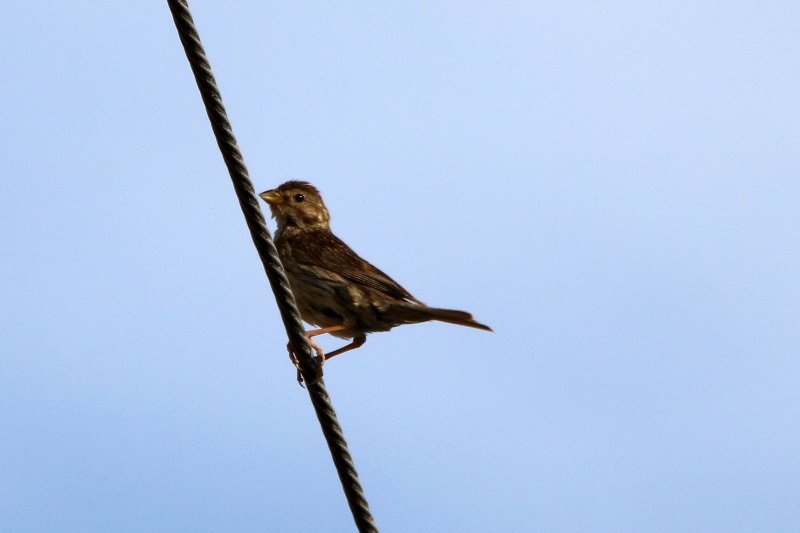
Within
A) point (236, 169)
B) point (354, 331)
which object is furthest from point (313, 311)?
point (236, 169)

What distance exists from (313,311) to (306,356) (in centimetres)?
263

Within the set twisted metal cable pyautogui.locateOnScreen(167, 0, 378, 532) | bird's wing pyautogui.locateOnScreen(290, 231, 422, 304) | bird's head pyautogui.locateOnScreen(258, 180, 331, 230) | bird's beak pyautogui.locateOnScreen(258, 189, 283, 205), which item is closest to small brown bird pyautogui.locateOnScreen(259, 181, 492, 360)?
bird's wing pyautogui.locateOnScreen(290, 231, 422, 304)

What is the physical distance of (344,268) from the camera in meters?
7.42

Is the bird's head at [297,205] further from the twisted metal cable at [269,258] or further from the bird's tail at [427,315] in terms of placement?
the twisted metal cable at [269,258]

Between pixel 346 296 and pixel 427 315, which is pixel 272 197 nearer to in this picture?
pixel 346 296

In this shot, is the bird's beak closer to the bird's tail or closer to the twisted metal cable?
the bird's tail

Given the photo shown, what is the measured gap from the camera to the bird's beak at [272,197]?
349 inches

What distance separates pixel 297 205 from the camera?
883 centimetres

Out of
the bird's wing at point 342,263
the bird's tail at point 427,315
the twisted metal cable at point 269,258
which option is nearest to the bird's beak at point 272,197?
the bird's wing at point 342,263

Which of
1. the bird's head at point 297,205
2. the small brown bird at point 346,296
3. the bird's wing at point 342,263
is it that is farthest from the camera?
the bird's head at point 297,205

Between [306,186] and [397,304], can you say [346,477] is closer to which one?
[397,304]

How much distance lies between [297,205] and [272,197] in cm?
20

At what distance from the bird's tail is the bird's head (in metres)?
1.76

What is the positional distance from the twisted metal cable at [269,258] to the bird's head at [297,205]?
3970 millimetres
